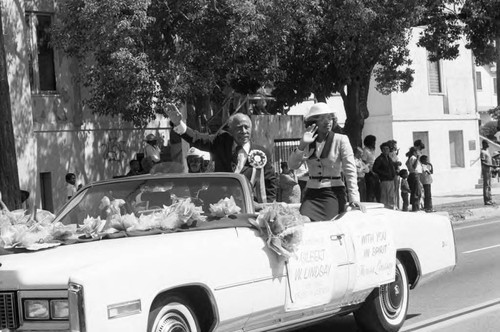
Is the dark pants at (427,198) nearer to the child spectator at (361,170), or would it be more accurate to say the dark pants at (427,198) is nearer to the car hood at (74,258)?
the child spectator at (361,170)

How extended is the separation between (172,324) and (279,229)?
115cm

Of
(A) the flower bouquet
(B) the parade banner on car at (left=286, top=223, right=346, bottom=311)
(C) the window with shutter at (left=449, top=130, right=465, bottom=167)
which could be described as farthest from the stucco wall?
(C) the window with shutter at (left=449, top=130, right=465, bottom=167)

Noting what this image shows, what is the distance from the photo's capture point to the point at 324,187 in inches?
328

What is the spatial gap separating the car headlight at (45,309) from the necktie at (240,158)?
361cm

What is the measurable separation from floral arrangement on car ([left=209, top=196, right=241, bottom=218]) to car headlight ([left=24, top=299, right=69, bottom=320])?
→ 1607 millimetres

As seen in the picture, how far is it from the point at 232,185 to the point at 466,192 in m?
27.8

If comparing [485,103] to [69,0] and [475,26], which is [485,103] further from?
[69,0]

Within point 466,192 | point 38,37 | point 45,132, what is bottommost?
point 466,192

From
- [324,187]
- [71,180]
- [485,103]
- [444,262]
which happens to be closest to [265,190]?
[324,187]

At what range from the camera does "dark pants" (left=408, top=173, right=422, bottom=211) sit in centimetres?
2300

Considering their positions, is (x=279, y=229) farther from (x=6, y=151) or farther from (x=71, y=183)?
(x=71, y=183)

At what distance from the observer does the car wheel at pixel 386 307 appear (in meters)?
7.65

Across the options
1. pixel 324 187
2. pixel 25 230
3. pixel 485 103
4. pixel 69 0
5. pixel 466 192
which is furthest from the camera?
pixel 485 103

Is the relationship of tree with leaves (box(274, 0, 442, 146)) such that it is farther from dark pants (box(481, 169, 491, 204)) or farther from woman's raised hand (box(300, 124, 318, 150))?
woman's raised hand (box(300, 124, 318, 150))
